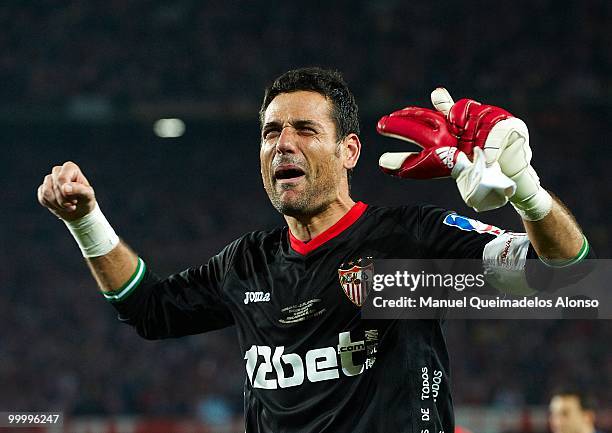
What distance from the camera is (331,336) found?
7.39ft

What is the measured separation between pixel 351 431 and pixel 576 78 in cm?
1211

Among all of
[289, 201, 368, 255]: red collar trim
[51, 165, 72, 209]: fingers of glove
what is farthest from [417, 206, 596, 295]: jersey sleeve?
[51, 165, 72, 209]: fingers of glove

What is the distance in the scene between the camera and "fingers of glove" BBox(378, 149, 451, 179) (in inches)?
76.9

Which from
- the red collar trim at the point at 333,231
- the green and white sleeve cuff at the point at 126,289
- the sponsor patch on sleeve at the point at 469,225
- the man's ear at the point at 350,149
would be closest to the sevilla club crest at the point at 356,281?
the red collar trim at the point at 333,231

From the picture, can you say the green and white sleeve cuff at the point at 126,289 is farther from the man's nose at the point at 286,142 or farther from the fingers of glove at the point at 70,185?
the man's nose at the point at 286,142

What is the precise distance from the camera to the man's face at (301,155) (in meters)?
2.40

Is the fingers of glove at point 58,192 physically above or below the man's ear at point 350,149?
below

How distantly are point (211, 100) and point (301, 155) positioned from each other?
36.3ft

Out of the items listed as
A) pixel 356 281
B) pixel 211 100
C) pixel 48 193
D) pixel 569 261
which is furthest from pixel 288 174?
pixel 211 100

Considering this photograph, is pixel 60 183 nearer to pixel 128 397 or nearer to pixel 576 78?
pixel 128 397

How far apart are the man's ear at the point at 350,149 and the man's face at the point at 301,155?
0.04 m

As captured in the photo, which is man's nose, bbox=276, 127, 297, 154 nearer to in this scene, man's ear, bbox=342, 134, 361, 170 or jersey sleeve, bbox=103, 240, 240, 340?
man's ear, bbox=342, 134, 361, 170

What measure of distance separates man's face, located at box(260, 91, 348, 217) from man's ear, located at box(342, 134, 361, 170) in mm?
37

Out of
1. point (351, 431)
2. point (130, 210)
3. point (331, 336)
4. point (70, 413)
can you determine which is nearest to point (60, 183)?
point (331, 336)
